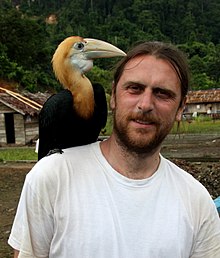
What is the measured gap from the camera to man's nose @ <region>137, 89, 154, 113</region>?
2.13 meters

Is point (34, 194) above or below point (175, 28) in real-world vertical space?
above

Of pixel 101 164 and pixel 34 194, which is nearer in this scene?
pixel 34 194

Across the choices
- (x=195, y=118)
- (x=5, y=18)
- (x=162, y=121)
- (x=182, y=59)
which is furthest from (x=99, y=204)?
(x=5, y=18)

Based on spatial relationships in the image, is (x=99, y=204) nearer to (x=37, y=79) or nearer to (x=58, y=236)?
(x=58, y=236)

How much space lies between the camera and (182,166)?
12.6m

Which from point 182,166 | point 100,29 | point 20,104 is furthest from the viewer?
point 100,29

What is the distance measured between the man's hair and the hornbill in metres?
1.10

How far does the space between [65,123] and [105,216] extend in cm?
161

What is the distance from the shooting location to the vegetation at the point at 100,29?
140ft

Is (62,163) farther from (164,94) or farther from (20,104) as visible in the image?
(20,104)

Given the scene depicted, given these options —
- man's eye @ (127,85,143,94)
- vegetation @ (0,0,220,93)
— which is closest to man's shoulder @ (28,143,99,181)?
man's eye @ (127,85,143,94)

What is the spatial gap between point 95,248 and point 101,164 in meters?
0.39

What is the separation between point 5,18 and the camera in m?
42.9

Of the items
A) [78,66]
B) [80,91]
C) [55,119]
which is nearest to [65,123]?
[55,119]
